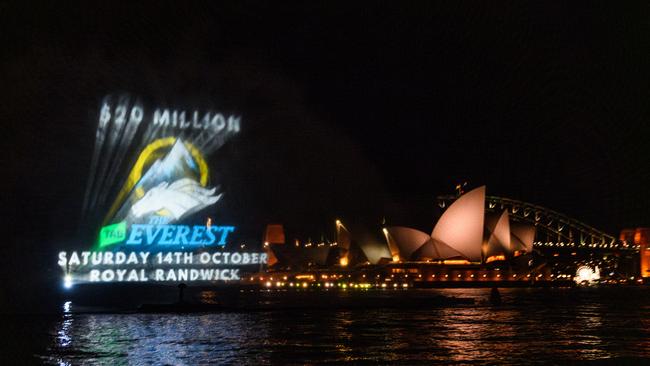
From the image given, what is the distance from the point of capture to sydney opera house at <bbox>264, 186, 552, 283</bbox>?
347ft

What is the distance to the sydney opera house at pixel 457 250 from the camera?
106m

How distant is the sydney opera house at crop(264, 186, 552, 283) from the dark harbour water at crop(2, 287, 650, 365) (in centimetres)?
6762

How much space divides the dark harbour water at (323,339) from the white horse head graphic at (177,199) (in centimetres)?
5989

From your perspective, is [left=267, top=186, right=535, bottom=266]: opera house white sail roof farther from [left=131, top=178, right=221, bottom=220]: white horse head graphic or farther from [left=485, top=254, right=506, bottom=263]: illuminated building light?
[left=131, top=178, right=221, bottom=220]: white horse head graphic

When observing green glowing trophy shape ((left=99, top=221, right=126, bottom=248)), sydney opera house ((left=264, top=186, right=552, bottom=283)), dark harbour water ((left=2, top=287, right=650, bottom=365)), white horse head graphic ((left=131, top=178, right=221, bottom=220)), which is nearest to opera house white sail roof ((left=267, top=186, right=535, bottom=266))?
sydney opera house ((left=264, top=186, right=552, bottom=283))

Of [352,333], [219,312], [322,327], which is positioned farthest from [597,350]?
[219,312]

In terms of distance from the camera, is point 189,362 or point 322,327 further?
point 322,327

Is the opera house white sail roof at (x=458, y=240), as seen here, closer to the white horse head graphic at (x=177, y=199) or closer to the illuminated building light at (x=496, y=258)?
the illuminated building light at (x=496, y=258)

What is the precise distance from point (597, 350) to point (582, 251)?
143 m

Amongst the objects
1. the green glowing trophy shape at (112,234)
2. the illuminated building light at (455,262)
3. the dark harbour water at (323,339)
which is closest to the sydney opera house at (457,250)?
the illuminated building light at (455,262)

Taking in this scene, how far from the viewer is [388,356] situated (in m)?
20.6

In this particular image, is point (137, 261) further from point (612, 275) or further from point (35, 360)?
point (612, 275)

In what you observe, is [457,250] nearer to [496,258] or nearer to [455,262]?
[455,262]

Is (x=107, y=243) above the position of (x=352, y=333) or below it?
above
